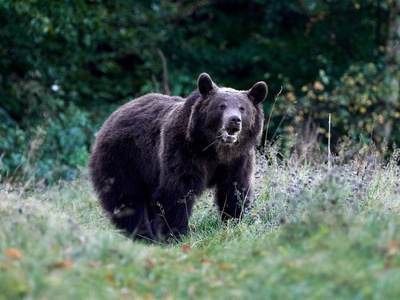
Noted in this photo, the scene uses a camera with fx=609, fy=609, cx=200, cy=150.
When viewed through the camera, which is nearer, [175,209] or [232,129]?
[232,129]

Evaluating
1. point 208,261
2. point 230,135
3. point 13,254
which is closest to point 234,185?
point 230,135

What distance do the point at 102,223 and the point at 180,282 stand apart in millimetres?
3860

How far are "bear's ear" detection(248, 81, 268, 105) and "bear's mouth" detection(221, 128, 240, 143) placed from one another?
763 millimetres

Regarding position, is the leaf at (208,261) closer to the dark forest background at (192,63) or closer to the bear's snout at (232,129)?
the bear's snout at (232,129)

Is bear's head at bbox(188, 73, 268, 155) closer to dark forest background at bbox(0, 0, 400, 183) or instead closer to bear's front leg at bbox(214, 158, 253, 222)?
bear's front leg at bbox(214, 158, 253, 222)

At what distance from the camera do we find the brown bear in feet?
22.6

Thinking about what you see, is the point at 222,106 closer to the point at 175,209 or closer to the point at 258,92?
the point at 258,92

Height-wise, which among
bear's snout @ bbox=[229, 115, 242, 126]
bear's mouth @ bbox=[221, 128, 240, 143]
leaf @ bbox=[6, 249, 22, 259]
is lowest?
leaf @ bbox=[6, 249, 22, 259]

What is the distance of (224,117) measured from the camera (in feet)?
22.3

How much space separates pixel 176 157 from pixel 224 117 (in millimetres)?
714

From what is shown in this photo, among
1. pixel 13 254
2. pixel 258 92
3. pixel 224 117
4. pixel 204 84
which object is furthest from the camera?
pixel 258 92

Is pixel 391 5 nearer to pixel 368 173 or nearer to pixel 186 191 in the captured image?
pixel 368 173

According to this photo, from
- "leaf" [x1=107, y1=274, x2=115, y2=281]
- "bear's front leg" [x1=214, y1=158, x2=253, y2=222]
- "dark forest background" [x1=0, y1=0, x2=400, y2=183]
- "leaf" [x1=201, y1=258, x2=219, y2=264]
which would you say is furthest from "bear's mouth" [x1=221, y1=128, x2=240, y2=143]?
"dark forest background" [x1=0, y1=0, x2=400, y2=183]

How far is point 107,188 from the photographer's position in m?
7.56
